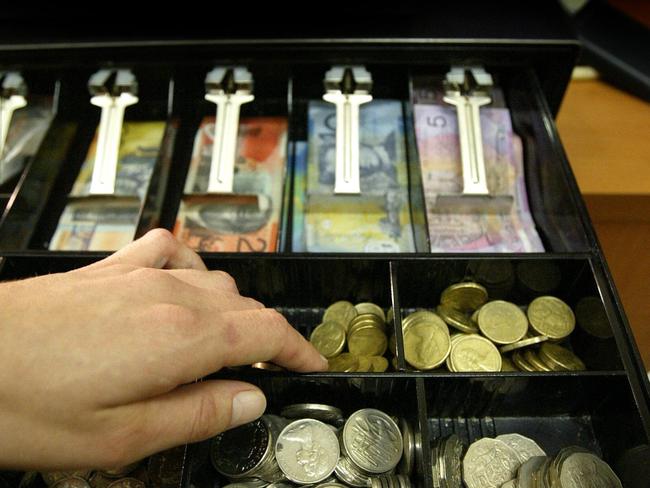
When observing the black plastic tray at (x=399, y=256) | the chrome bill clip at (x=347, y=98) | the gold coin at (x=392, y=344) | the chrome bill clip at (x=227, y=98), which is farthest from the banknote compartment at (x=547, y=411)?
the chrome bill clip at (x=227, y=98)

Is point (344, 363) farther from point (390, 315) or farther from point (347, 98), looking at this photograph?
point (347, 98)

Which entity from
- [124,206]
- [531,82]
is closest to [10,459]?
[124,206]

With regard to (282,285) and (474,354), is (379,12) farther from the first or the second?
(474,354)

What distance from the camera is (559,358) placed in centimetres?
129

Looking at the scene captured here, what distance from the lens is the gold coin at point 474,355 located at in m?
1.30

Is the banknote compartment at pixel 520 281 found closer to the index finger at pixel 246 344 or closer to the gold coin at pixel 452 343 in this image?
the gold coin at pixel 452 343

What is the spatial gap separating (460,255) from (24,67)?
4.67ft

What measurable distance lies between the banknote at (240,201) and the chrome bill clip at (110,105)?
24 centimetres

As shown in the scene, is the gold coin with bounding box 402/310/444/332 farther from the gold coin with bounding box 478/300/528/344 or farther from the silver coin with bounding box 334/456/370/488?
the silver coin with bounding box 334/456/370/488

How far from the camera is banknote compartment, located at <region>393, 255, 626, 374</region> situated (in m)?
1.31

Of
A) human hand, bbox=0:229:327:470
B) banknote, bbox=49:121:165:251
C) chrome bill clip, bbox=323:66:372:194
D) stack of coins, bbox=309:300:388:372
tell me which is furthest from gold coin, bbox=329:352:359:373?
banknote, bbox=49:121:165:251

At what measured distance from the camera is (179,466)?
119cm

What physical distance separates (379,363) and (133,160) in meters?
1.09

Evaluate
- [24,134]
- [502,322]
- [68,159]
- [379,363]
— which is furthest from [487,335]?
[24,134]
